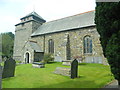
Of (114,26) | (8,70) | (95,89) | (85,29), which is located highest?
(85,29)

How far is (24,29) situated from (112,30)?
1095 inches

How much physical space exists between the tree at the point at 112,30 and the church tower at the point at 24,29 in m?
23.9

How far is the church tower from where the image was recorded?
92.5 ft

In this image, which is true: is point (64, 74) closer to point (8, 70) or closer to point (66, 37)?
point (8, 70)

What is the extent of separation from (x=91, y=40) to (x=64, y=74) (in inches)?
467

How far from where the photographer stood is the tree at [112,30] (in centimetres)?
540

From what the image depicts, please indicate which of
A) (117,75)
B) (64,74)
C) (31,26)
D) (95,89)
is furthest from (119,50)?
(31,26)

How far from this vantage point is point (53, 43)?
2305cm

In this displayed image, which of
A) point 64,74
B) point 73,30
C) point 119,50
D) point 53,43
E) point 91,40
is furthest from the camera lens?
point 53,43

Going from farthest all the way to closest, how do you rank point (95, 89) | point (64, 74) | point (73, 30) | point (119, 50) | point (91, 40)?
1. point (73, 30)
2. point (91, 40)
3. point (64, 74)
4. point (95, 89)
5. point (119, 50)

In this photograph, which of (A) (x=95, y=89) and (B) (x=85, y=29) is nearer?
(A) (x=95, y=89)

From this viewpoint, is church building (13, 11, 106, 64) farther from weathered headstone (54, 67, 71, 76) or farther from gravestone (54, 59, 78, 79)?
weathered headstone (54, 67, 71, 76)

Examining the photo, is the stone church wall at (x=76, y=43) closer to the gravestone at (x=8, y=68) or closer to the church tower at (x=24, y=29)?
the church tower at (x=24, y=29)

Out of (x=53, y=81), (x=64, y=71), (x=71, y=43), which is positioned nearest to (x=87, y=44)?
(x=71, y=43)
